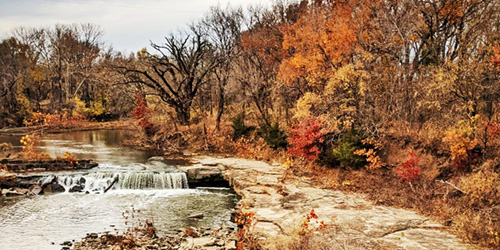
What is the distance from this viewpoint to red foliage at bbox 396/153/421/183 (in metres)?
13.4

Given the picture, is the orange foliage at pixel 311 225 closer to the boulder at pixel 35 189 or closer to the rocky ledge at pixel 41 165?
the boulder at pixel 35 189

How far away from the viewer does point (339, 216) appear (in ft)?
36.7

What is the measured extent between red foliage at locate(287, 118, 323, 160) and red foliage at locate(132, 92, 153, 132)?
14.2 m

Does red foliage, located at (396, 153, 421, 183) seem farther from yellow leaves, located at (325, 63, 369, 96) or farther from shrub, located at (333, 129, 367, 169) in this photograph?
yellow leaves, located at (325, 63, 369, 96)

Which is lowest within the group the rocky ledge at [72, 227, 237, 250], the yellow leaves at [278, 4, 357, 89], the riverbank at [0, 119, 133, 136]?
the rocky ledge at [72, 227, 237, 250]

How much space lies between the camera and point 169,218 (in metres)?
12.5

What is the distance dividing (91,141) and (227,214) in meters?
20.2

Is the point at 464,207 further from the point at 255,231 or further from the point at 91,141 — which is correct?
the point at 91,141

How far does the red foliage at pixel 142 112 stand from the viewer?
2717 centimetres

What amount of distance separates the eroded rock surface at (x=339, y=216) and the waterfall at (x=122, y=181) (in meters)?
2.72

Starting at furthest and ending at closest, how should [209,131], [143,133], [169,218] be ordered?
1. [143,133]
2. [209,131]
3. [169,218]

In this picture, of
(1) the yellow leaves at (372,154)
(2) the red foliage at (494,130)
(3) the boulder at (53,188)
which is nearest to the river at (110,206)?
(3) the boulder at (53,188)

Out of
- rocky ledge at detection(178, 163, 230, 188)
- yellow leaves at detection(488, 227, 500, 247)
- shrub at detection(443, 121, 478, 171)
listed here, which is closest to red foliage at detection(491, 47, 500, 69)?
shrub at detection(443, 121, 478, 171)

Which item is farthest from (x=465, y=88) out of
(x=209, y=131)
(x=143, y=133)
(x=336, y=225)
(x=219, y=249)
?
(x=143, y=133)
